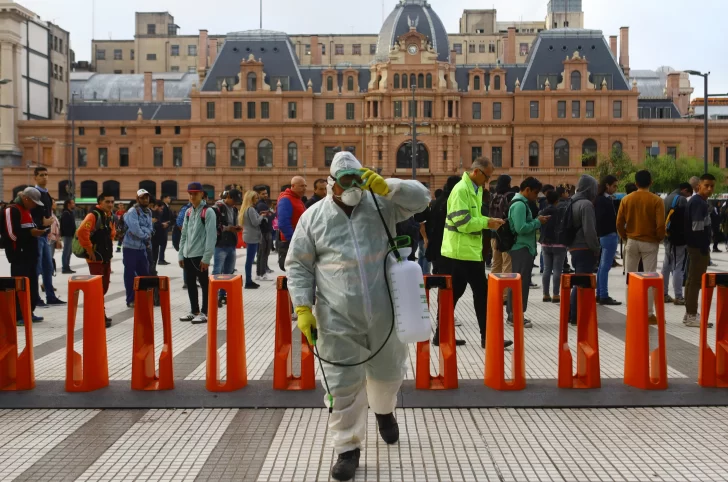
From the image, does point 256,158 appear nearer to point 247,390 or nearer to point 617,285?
point 617,285

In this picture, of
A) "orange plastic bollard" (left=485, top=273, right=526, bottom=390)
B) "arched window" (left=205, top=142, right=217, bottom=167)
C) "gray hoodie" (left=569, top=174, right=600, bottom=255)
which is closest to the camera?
"orange plastic bollard" (left=485, top=273, right=526, bottom=390)

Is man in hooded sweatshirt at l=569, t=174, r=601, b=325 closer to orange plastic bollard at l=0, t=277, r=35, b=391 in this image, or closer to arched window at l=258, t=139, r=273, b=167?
orange plastic bollard at l=0, t=277, r=35, b=391

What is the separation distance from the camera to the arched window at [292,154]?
77.6 m

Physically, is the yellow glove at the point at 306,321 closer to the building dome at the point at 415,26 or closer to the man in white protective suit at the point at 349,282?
the man in white protective suit at the point at 349,282

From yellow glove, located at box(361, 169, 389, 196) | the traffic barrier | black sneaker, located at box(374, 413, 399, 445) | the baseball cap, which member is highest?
the baseball cap

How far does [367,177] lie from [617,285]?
40.4 feet

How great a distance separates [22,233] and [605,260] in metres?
8.44

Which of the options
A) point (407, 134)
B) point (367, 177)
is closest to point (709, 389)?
point (367, 177)

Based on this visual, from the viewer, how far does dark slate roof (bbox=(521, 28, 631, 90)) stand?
7812 cm

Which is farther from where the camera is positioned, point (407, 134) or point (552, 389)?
point (407, 134)

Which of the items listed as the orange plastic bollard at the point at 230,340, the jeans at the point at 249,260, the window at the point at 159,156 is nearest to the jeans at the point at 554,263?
the jeans at the point at 249,260

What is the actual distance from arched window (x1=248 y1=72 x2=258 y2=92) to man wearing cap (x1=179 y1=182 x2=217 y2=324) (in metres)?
68.4

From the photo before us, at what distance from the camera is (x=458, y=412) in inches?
252

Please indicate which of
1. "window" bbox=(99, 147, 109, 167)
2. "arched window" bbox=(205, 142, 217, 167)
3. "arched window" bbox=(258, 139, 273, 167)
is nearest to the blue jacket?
"arched window" bbox=(258, 139, 273, 167)
